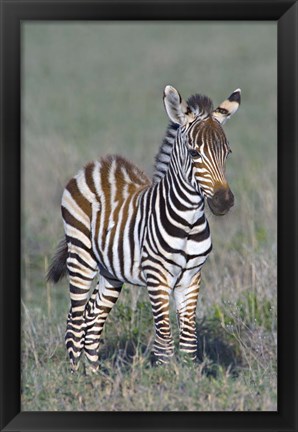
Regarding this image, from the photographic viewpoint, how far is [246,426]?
15.8 ft

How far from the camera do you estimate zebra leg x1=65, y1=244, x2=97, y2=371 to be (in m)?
5.17

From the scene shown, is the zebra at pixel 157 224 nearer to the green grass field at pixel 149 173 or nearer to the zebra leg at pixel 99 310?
the zebra leg at pixel 99 310

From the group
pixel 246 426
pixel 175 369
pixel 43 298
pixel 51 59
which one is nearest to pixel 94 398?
pixel 175 369

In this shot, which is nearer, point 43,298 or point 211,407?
point 211,407

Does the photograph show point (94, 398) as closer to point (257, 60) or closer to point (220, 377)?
point (220, 377)

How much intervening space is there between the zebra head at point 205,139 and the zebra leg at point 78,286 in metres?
0.78

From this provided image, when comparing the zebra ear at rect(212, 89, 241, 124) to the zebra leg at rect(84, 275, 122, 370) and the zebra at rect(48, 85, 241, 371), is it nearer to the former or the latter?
the zebra at rect(48, 85, 241, 371)

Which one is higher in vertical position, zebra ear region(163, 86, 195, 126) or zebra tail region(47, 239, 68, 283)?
zebra ear region(163, 86, 195, 126)

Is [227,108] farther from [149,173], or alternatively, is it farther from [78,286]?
[149,173]

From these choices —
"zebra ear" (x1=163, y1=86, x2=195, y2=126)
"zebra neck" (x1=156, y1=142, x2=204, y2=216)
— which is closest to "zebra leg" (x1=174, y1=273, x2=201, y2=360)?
"zebra neck" (x1=156, y1=142, x2=204, y2=216)

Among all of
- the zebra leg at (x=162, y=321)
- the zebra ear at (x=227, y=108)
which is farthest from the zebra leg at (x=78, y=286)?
the zebra ear at (x=227, y=108)

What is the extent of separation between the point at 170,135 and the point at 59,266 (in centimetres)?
106

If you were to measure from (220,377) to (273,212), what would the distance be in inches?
158
